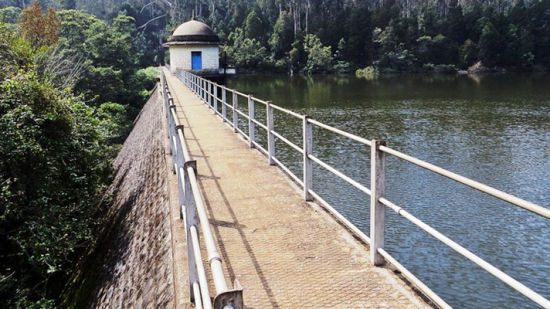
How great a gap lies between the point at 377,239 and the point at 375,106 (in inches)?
1347

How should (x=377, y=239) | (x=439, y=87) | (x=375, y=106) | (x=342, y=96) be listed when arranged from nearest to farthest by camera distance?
(x=377, y=239) < (x=375, y=106) < (x=342, y=96) < (x=439, y=87)

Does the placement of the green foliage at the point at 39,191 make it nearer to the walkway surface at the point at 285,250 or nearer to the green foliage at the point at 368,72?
the walkway surface at the point at 285,250

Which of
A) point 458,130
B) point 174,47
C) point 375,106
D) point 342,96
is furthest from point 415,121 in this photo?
point 174,47

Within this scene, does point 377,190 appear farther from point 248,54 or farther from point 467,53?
point 248,54

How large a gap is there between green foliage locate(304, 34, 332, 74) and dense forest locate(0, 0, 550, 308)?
0.64 feet

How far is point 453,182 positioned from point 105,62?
116ft

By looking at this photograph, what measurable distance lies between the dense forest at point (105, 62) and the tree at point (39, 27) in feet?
0.45

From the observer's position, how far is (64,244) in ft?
32.1

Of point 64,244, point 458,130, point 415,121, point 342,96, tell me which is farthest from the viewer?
point 342,96

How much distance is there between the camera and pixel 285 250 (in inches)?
193

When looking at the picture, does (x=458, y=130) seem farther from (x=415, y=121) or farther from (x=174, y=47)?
(x=174, y=47)

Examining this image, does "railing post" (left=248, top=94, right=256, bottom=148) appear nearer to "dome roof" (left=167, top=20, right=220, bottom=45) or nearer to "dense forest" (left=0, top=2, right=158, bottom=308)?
"dense forest" (left=0, top=2, right=158, bottom=308)

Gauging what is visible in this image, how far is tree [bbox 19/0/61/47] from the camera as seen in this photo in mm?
42250

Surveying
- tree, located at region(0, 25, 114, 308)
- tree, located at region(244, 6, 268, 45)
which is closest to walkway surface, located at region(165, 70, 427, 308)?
tree, located at region(0, 25, 114, 308)
